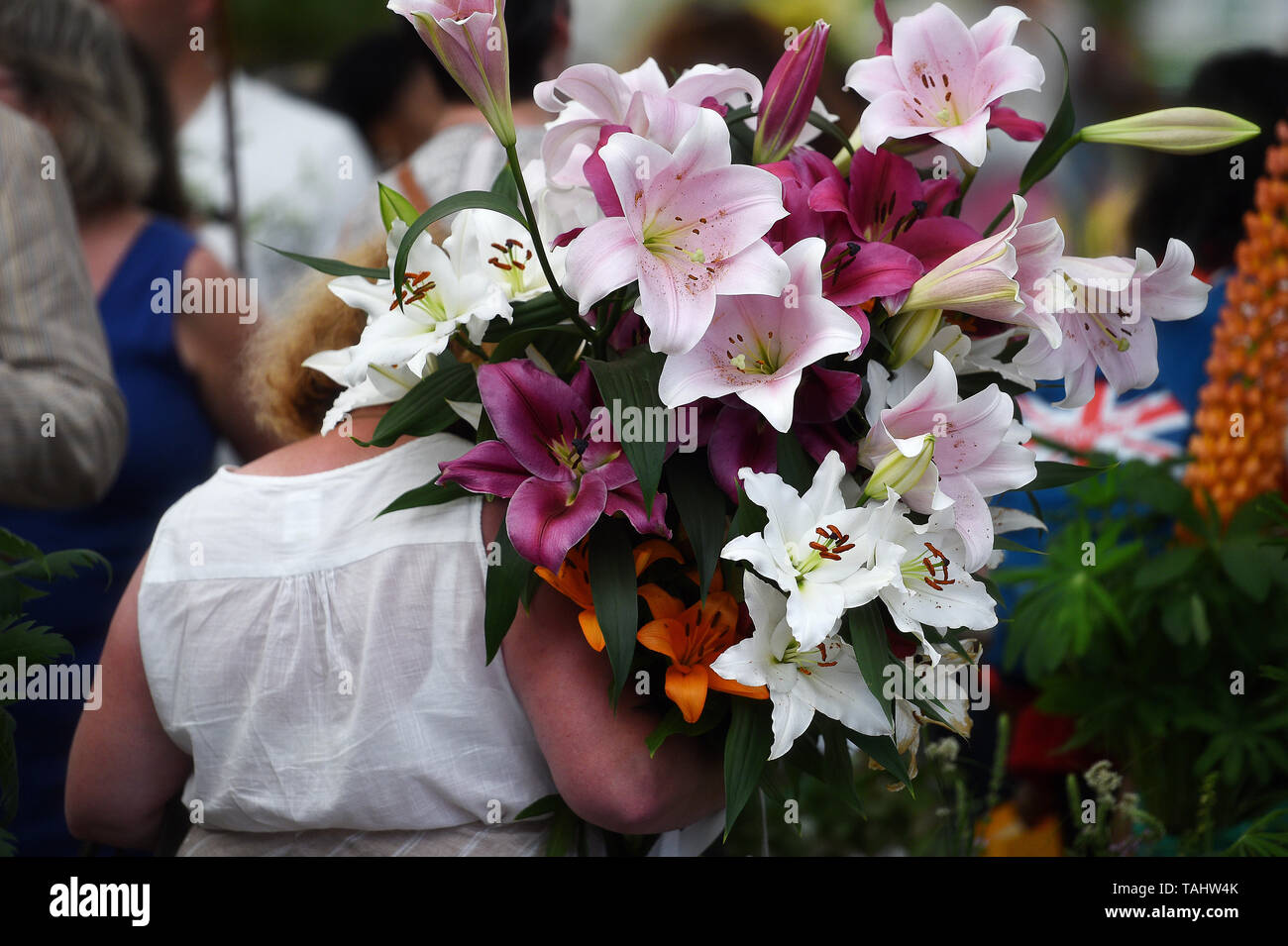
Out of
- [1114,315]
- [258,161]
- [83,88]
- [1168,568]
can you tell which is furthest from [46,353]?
[1168,568]

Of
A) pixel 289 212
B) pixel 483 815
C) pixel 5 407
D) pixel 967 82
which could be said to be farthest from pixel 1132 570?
pixel 289 212

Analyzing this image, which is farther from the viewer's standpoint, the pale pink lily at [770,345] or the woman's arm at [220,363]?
the woman's arm at [220,363]

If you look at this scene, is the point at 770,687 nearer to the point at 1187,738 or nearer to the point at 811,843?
the point at 1187,738

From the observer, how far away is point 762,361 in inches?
28.4

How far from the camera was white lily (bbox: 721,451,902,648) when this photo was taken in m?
0.66

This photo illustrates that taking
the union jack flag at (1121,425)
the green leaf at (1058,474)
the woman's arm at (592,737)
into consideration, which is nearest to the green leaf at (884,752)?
the woman's arm at (592,737)

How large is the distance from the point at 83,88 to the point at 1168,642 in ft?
5.45

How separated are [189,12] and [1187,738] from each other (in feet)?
6.39

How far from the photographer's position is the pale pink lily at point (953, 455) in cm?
70

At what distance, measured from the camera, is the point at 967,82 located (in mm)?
774

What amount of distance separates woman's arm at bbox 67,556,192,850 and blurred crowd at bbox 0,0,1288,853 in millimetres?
112

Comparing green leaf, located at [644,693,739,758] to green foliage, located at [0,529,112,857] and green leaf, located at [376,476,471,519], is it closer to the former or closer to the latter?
green leaf, located at [376,476,471,519]

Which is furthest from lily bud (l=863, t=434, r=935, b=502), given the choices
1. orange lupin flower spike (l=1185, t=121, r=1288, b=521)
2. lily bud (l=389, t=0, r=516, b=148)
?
orange lupin flower spike (l=1185, t=121, r=1288, b=521)

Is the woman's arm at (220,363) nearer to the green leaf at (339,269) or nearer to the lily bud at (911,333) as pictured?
the green leaf at (339,269)
